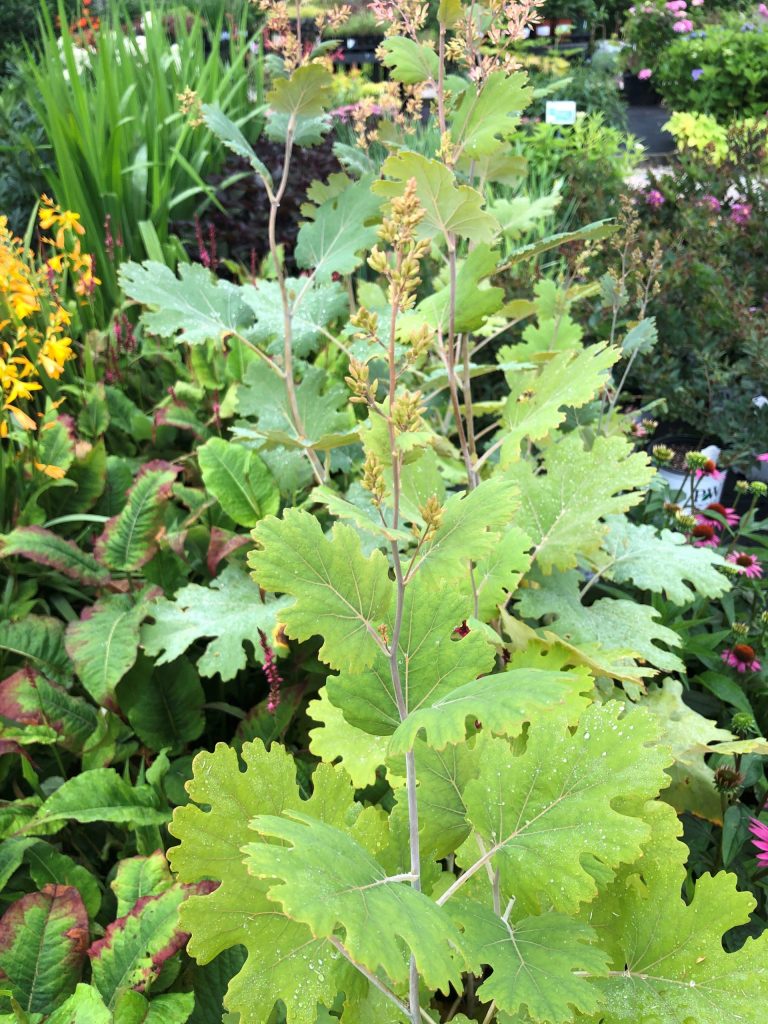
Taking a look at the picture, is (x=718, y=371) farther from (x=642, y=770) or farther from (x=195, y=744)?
(x=642, y=770)

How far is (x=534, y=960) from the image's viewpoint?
71cm

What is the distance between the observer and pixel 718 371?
2.53m

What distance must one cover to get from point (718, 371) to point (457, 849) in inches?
79.6

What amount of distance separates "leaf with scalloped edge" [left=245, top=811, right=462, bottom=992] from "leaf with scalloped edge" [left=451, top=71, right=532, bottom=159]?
984mm

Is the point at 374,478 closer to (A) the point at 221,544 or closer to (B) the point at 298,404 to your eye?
(B) the point at 298,404

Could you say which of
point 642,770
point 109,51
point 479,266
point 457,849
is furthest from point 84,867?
point 109,51

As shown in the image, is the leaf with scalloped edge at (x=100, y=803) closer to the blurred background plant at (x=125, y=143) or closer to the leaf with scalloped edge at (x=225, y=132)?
the leaf with scalloped edge at (x=225, y=132)

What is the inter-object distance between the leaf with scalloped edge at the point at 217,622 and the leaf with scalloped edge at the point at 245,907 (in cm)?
53

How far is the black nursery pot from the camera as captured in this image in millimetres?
9750

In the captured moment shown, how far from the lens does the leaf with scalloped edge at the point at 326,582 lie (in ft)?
2.30

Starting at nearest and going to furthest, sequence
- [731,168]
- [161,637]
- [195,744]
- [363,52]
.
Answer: [161,637] → [195,744] → [731,168] → [363,52]

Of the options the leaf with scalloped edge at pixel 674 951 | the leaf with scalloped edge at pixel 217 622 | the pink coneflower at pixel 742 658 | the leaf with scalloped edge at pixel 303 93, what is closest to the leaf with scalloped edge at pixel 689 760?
the pink coneflower at pixel 742 658

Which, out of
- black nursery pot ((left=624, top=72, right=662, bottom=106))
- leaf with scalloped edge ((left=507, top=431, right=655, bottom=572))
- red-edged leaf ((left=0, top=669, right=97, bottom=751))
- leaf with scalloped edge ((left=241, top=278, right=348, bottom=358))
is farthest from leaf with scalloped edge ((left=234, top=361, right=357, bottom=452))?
black nursery pot ((left=624, top=72, right=662, bottom=106))

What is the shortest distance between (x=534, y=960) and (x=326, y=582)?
0.36 metres
